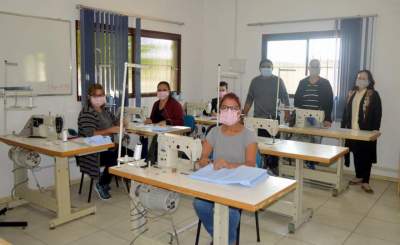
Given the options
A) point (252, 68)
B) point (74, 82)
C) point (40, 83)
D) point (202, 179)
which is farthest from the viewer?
point (252, 68)

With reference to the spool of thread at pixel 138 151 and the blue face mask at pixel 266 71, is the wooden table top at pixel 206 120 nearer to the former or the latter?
the blue face mask at pixel 266 71

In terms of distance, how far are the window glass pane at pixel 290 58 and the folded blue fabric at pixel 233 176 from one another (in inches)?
143

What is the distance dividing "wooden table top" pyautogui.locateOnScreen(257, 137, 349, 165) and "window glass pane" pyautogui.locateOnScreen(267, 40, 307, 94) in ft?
7.76

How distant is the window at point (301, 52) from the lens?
214 inches

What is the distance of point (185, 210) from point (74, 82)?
223 centimetres

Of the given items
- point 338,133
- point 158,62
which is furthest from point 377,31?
point 158,62

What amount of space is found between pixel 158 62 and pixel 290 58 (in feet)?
7.00

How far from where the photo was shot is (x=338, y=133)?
4277 mm

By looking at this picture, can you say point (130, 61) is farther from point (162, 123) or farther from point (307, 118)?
point (307, 118)

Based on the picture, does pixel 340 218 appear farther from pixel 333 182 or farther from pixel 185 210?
pixel 185 210

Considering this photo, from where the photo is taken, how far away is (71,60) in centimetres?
473

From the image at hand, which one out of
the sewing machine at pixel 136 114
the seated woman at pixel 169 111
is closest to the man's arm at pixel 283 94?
the seated woman at pixel 169 111


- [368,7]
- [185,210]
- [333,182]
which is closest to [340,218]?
[333,182]

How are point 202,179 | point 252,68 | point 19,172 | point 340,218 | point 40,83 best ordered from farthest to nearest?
point 252,68
point 40,83
point 19,172
point 340,218
point 202,179
